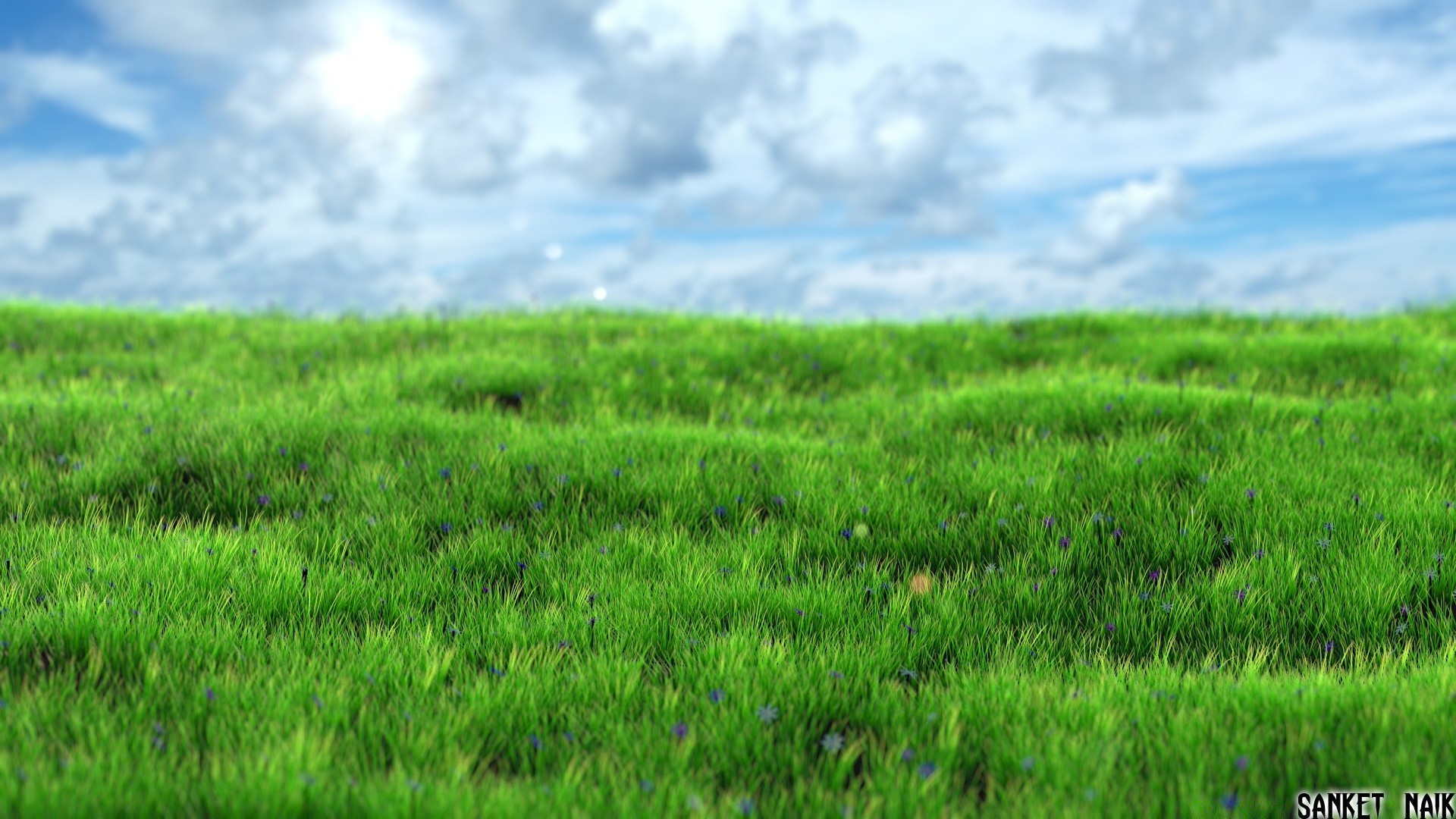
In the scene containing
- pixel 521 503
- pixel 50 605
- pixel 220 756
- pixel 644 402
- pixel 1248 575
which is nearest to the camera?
pixel 220 756

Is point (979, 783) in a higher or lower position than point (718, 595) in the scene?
lower

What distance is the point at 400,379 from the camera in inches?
369

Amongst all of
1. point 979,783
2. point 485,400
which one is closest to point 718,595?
point 979,783

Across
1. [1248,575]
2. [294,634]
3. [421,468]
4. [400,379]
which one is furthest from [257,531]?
[1248,575]

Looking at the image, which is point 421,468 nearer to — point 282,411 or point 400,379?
point 282,411

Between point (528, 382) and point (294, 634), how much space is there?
508cm

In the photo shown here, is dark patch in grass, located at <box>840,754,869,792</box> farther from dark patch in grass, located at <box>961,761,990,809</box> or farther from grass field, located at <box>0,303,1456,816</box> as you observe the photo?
dark patch in grass, located at <box>961,761,990,809</box>

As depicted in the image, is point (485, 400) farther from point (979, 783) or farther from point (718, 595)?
point (979, 783)

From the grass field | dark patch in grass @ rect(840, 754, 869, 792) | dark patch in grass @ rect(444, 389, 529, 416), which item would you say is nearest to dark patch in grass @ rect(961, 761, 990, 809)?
the grass field

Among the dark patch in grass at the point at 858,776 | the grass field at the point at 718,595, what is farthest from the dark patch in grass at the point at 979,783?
the dark patch in grass at the point at 858,776

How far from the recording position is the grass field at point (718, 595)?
134 inches

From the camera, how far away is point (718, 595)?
4926 mm

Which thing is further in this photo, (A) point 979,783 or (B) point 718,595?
(B) point 718,595

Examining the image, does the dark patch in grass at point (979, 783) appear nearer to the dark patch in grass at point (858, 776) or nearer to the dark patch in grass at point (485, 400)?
the dark patch in grass at point (858, 776)
